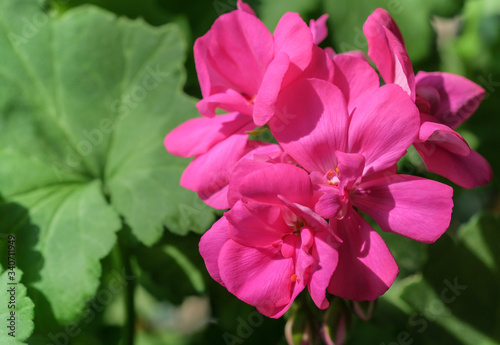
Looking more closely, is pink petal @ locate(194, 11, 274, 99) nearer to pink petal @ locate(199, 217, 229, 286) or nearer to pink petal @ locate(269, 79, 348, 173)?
pink petal @ locate(269, 79, 348, 173)

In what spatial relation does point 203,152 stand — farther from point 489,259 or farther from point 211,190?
point 489,259

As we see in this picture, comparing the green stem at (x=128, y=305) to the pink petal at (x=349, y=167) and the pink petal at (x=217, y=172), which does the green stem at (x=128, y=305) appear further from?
the pink petal at (x=349, y=167)

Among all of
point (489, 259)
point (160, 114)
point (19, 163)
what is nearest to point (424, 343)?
point (489, 259)

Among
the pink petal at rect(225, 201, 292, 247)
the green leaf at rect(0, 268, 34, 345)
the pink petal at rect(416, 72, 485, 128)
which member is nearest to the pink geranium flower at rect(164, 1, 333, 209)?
the pink petal at rect(225, 201, 292, 247)

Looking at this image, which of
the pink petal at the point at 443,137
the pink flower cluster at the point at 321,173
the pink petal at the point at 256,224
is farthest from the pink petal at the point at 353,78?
the pink petal at the point at 256,224

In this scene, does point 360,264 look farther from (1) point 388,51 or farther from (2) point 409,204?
(1) point 388,51

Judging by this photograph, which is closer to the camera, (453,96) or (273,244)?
(273,244)

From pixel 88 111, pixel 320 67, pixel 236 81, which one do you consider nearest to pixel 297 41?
pixel 320 67

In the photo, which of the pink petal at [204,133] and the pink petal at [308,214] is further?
the pink petal at [204,133]
